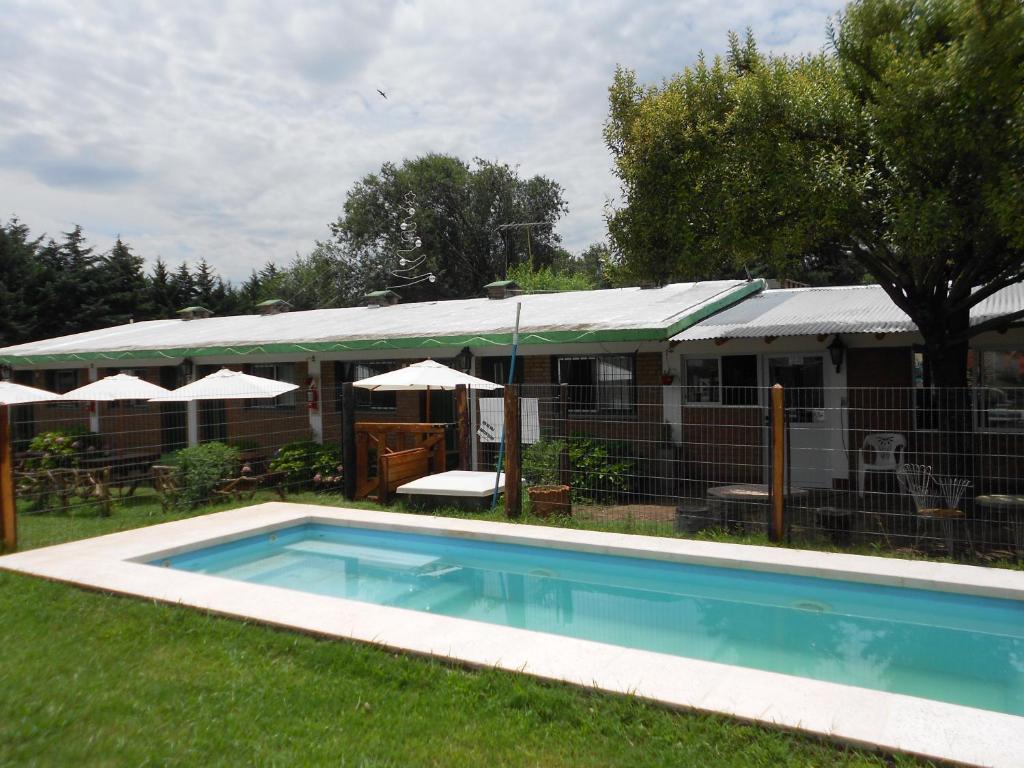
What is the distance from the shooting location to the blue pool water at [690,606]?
231 inches

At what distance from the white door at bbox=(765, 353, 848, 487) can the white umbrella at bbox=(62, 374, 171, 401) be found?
10.9m

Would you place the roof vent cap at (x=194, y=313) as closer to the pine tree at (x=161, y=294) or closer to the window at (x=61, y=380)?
the window at (x=61, y=380)

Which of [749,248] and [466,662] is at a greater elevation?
[749,248]

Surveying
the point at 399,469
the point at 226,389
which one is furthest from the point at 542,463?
the point at 226,389

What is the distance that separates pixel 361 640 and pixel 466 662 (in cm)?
90

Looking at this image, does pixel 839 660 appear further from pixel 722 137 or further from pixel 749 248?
pixel 722 137

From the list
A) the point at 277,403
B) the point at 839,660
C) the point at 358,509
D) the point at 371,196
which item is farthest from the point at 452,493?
the point at 371,196

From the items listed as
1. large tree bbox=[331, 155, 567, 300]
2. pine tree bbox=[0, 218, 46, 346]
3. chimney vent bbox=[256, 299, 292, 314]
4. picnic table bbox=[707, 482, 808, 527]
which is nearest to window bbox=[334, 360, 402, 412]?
chimney vent bbox=[256, 299, 292, 314]

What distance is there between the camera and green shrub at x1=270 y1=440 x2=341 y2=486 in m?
13.8

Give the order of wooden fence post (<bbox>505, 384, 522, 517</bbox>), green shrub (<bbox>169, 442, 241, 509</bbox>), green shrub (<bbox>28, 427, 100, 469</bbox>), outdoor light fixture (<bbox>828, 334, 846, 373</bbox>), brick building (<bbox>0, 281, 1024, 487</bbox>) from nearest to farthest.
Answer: wooden fence post (<bbox>505, 384, 522, 517</bbox>)
brick building (<bbox>0, 281, 1024, 487</bbox>)
green shrub (<bbox>169, 442, 241, 509</bbox>)
outdoor light fixture (<bbox>828, 334, 846, 373</bbox>)
green shrub (<bbox>28, 427, 100, 469</bbox>)

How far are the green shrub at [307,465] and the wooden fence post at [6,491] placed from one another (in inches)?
208

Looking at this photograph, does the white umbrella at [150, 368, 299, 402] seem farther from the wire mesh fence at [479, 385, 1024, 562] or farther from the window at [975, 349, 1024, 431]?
the window at [975, 349, 1024, 431]

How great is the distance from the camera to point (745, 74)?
10219 mm

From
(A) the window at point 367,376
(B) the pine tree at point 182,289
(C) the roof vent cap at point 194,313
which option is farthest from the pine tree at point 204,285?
(A) the window at point 367,376
